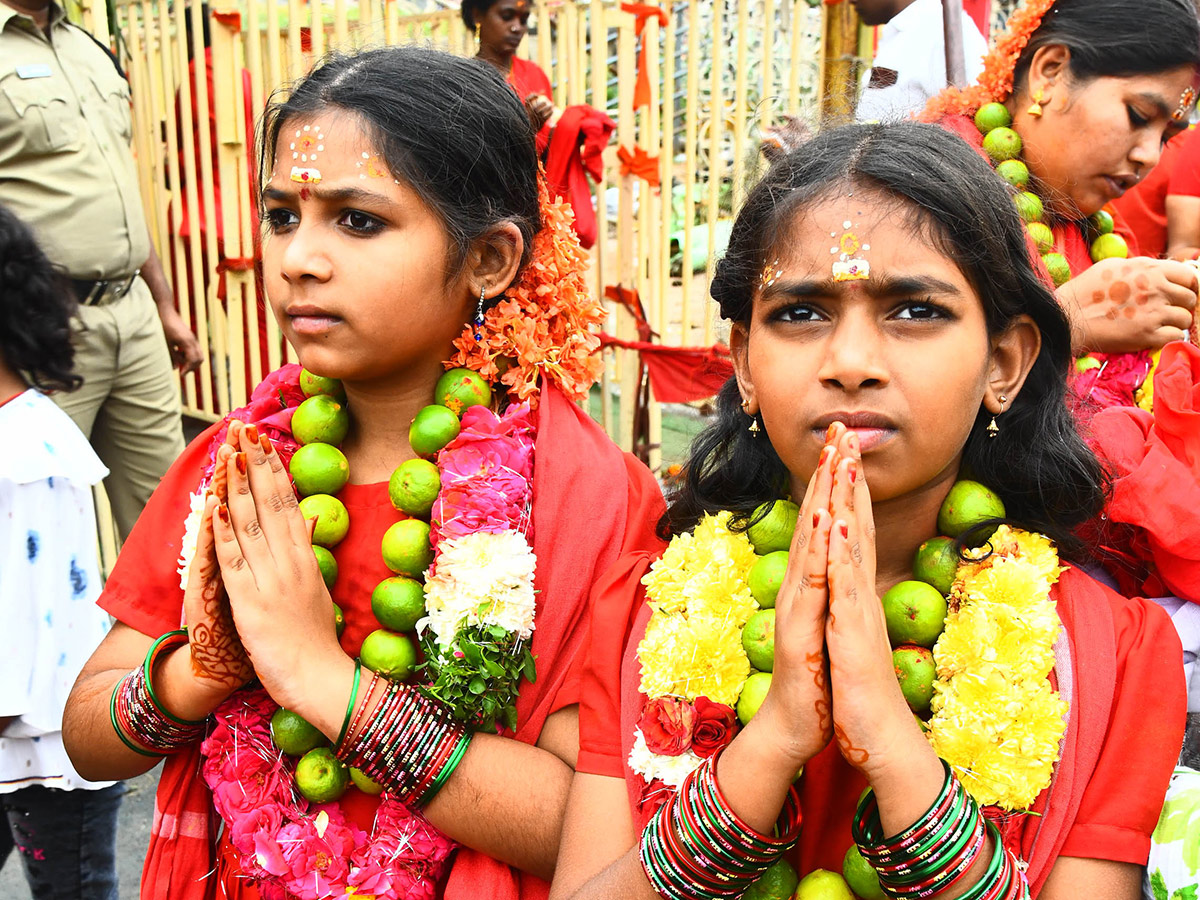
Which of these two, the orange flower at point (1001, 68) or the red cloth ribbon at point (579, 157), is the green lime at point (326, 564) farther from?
the red cloth ribbon at point (579, 157)

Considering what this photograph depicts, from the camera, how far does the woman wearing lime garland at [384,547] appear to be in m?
1.95

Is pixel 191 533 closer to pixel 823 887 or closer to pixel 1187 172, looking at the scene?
pixel 823 887

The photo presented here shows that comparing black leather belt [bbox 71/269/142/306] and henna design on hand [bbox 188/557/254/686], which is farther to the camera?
black leather belt [bbox 71/269/142/306]

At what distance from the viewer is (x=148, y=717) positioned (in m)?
2.06

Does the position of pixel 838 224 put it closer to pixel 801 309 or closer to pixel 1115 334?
pixel 801 309

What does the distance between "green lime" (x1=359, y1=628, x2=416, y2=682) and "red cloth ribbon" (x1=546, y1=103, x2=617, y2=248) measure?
3.61 meters

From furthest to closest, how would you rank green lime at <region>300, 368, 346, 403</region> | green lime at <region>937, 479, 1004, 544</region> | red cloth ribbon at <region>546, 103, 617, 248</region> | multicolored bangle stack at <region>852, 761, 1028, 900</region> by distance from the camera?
red cloth ribbon at <region>546, 103, 617, 248</region> < green lime at <region>300, 368, 346, 403</region> < green lime at <region>937, 479, 1004, 544</region> < multicolored bangle stack at <region>852, 761, 1028, 900</region>

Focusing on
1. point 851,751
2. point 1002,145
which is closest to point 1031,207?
point 1002,145

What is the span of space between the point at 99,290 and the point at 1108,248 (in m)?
3.94

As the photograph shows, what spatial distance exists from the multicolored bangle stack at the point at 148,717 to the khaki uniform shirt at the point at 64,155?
2837 mm

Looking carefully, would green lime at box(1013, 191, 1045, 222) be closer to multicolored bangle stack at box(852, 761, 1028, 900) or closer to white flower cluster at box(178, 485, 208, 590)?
multicolored bangle stack at box(852, 761, 1028, 900)

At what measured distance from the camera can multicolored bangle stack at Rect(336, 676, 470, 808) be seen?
6.26 ft

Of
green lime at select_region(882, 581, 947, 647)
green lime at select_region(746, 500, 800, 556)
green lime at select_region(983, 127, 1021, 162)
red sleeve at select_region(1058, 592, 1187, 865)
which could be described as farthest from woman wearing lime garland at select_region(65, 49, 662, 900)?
green lime at select_region(983, 127, 1021, 162)

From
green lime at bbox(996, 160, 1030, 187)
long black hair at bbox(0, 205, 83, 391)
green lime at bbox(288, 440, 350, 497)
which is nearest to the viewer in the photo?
green lime at bbox(288, 440, 350, 497)
